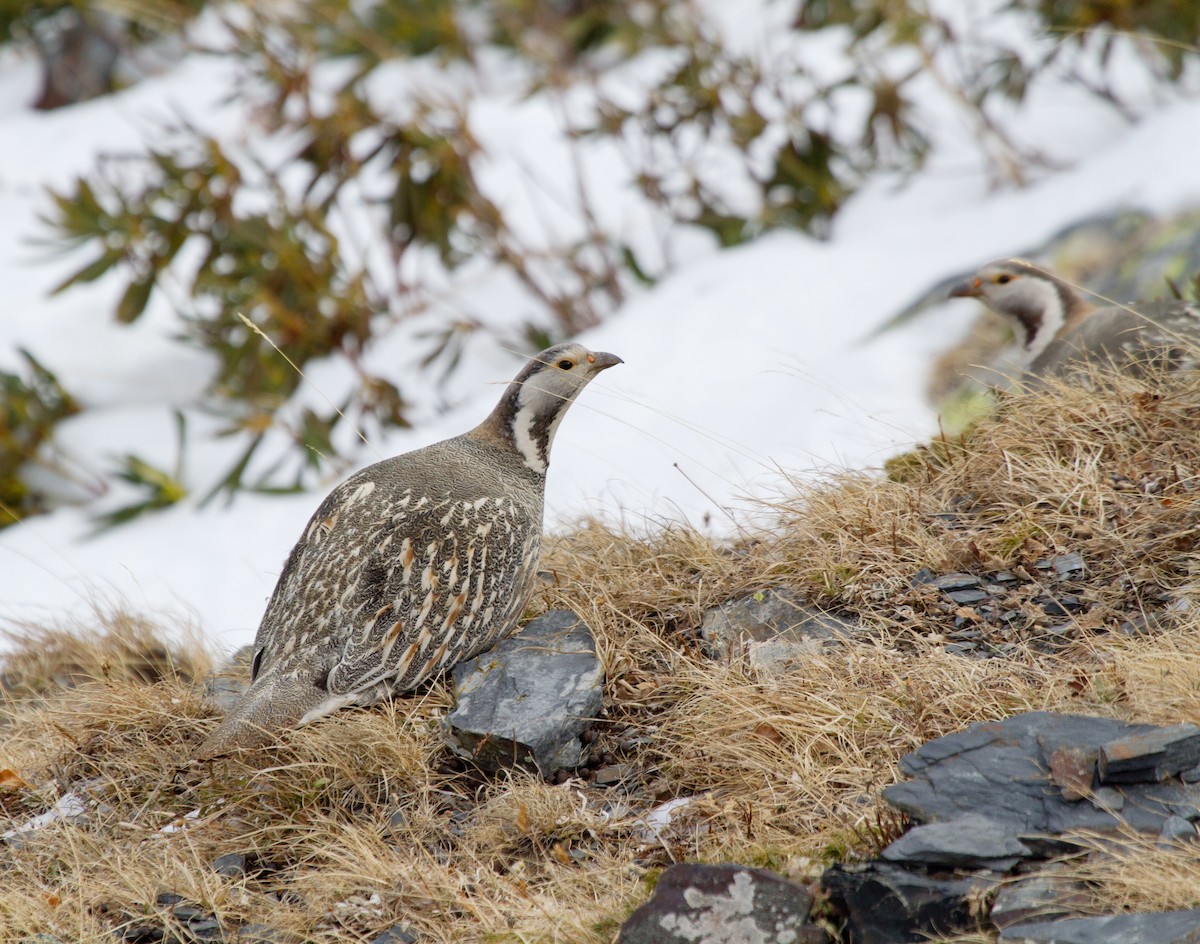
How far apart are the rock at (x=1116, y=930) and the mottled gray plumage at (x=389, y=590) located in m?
2.15

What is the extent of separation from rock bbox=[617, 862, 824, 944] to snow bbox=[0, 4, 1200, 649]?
7.21ft

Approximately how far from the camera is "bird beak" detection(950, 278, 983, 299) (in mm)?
6422

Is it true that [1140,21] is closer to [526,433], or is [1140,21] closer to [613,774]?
[526,433]

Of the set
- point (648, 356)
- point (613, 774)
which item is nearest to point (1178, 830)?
point (613, 774)

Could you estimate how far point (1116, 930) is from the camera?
2.64 metres

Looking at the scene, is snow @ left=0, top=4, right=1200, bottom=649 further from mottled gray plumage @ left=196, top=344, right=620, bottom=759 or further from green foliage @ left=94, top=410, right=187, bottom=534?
mottled gray plumage @ left=196, top=344, right=620, bottom=759

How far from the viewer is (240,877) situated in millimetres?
3725

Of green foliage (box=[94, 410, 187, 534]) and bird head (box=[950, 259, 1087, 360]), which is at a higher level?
green foliage (box=[94, 410, 187, 534])

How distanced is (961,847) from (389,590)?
2079 millimetres

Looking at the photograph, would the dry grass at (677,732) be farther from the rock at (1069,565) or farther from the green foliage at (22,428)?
the green foliage at (22,428)

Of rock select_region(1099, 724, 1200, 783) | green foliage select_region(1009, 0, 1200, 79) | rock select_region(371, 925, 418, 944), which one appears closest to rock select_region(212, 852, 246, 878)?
rock select_region(371, 925, 418, 944)

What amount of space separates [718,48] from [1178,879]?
8541 mm

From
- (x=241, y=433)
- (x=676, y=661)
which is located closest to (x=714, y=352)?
(x=241, y=433)

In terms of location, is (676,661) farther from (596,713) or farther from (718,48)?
(718,48)
